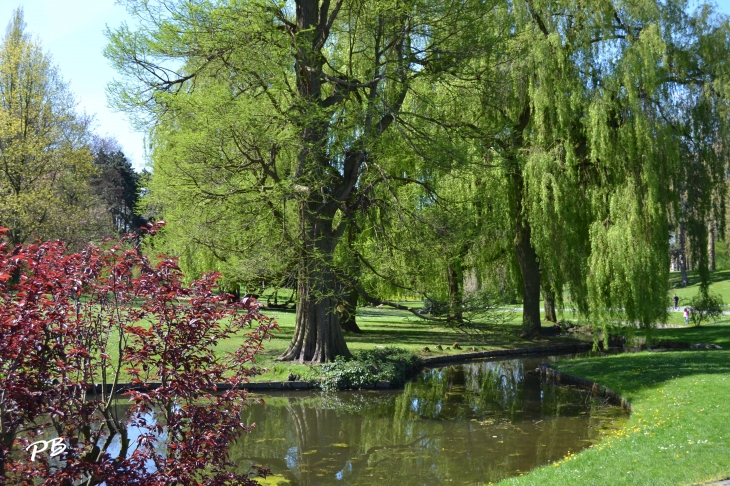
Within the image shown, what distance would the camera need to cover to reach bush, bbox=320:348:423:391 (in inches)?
620

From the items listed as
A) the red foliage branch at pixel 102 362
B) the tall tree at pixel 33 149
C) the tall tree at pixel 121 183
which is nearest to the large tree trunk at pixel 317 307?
the red foliage branch at pixel 102 362

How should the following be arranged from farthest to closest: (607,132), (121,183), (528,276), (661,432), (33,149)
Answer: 1. (121,183)
2. (33,149)
3. (528,276)
4. (607,132)
5. (661,432)

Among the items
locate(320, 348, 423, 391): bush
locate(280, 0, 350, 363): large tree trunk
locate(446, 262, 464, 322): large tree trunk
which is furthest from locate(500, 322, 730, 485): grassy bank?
locate(280, 0, 350, 363): large tree trunk

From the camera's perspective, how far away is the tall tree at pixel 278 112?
14.5m

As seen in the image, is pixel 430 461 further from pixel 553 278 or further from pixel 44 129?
pixel 44 129

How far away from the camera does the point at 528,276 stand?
25078mm

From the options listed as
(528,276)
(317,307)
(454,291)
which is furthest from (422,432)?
(454,291)

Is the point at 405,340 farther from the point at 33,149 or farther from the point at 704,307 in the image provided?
Answer: the point at 33,149

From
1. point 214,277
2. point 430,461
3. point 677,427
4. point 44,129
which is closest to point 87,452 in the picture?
point 214,277

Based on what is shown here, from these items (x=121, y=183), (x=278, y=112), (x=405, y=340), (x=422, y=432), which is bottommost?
(x=422, y=432)

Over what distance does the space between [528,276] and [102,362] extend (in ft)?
69.6

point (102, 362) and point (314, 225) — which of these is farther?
point (314, 225)

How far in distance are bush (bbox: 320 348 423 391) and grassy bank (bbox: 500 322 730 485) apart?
15.1ft

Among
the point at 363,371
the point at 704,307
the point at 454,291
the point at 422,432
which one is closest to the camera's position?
the point at 422,432
